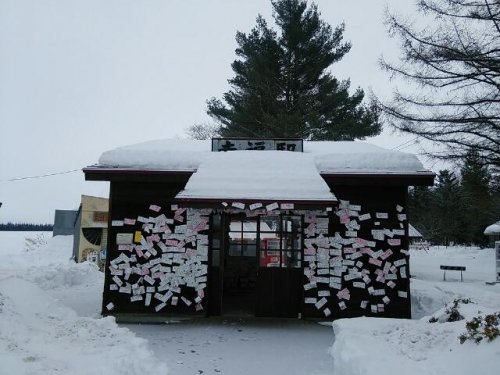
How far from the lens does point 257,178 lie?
327 inches

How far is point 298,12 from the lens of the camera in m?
22.7

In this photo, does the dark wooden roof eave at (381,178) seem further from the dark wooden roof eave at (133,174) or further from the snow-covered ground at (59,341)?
the snow-covered ground at (59,341)

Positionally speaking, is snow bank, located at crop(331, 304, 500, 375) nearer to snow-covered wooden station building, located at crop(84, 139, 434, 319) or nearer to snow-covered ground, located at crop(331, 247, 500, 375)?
snow-covered ground, located at crop(331, 247, 500, 375)

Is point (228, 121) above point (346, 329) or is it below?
above

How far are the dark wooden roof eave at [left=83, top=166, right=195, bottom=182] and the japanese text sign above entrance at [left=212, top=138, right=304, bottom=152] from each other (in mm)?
1604

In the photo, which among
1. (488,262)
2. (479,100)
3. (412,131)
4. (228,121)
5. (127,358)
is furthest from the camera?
(488,262)

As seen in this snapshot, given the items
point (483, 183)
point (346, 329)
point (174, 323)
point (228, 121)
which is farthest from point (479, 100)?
point (228, 121)

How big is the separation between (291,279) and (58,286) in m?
7.63

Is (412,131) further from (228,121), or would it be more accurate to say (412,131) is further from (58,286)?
(228,121)

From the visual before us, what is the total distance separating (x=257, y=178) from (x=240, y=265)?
4426 millimetres

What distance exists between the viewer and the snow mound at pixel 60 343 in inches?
193

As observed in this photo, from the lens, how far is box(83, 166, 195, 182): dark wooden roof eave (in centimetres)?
848

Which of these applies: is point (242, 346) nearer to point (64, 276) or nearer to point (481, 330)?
point (481, 330)

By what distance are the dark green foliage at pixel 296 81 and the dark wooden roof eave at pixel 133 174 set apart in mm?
12837
